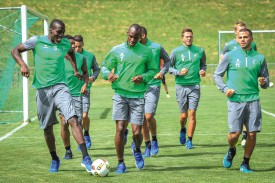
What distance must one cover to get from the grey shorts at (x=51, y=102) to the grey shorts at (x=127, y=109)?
0.64 m

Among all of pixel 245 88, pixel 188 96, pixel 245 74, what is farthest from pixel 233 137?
pixel 188 96

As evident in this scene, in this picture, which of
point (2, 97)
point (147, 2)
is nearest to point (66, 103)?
point (2, 97)

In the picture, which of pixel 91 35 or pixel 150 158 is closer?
pixel 150 158

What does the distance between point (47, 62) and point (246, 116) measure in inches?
115

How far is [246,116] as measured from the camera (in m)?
10.2

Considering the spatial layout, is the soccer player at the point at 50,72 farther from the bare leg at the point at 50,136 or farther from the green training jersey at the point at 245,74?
the green training jersey at the point at 245,74

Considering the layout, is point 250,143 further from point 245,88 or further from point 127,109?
point 127,109

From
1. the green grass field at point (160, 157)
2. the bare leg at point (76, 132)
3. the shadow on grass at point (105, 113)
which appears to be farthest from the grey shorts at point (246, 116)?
the shadow on grass at point (105, 113)

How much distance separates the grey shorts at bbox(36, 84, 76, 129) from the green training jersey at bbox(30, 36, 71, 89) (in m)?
0.09

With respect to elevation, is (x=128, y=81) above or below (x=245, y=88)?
above

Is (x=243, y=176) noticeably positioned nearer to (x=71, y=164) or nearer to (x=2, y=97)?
(x=71, y=164)

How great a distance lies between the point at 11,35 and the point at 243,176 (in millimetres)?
13013

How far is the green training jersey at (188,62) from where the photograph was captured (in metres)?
14.0

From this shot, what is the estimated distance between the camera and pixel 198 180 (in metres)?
9.40
